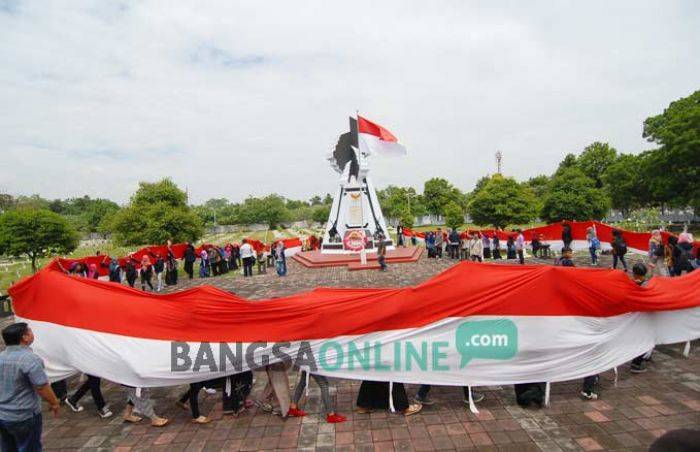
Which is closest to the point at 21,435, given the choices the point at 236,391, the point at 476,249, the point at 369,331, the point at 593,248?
the point at 236,391

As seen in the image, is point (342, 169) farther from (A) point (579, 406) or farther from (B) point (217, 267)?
(A) point (579, 406)

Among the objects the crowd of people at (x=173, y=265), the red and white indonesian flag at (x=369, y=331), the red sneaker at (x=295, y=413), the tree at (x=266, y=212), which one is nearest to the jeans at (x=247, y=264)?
the crowd of people at (x=173, y=265)

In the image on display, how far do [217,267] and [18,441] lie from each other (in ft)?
54.0

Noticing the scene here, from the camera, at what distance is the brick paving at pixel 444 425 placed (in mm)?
4531

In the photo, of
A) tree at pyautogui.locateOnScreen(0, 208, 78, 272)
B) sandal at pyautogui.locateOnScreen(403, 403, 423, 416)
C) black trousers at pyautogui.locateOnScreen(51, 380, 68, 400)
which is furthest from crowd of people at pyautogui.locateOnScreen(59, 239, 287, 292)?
sandal at pyautogui.locateOnScreen(403, 403, 423, 416)

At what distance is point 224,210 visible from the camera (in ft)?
330

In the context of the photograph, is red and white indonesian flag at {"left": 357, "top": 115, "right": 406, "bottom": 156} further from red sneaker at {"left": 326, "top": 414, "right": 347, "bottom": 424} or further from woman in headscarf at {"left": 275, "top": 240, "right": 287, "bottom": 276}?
red sneaker at {"left": 326, "top": 414, "right": 347, "bottom": 424}

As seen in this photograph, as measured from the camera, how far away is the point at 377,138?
83.8ft

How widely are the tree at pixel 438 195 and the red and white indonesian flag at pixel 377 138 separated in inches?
2088

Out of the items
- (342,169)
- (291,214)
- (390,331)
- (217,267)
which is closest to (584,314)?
(390,331)

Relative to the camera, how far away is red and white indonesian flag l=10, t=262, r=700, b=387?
17.1 feet

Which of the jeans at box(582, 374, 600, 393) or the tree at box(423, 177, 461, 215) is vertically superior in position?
the tree at box(423, 177, 461, 215)

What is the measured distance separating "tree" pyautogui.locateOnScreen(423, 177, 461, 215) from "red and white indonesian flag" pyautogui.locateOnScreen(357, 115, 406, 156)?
174 ft

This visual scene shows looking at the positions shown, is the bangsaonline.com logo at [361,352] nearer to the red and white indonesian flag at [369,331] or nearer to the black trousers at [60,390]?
the red and white indonesian flag at [369,331]
